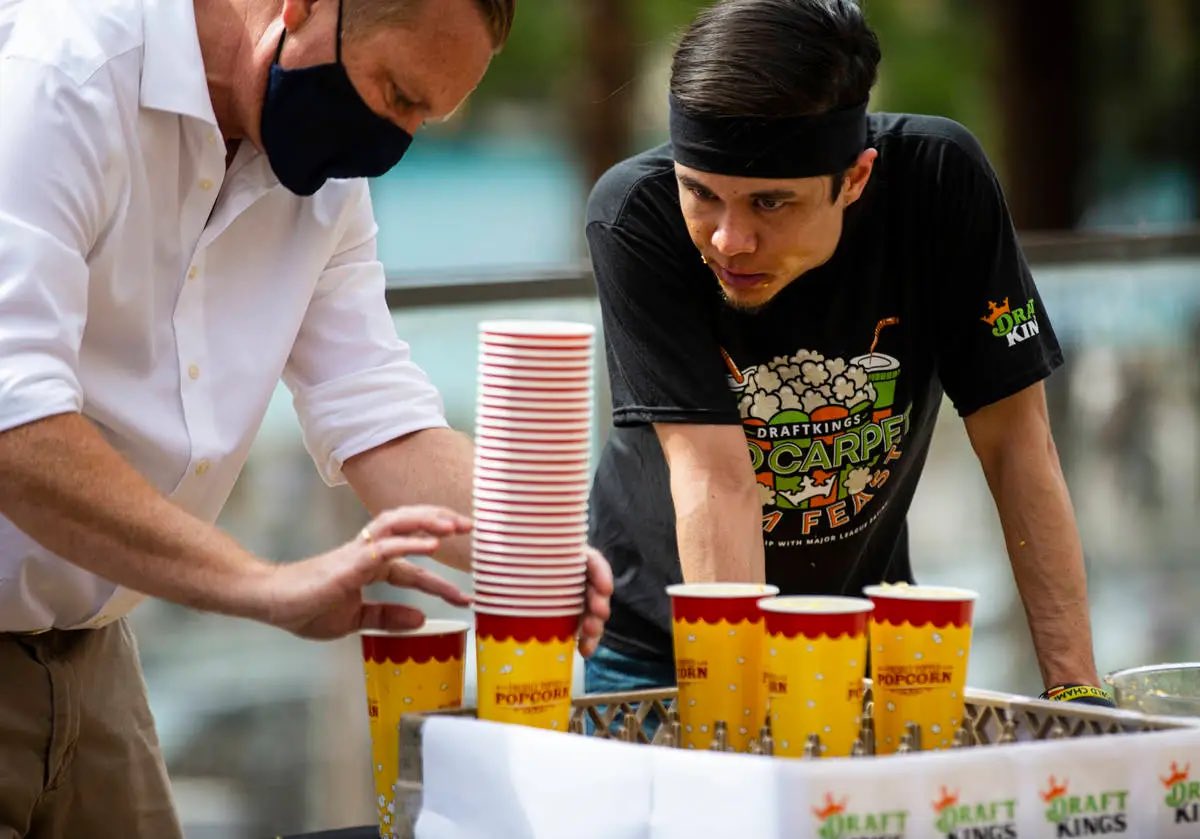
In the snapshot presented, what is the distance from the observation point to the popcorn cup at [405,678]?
1787 mm

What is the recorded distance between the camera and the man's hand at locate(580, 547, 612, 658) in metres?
1.75

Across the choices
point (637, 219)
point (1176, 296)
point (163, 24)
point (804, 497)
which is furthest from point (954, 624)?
point (1176, 296)

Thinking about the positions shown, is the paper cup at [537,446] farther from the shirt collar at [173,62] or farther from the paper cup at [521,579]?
the shirt collar at [173,62]

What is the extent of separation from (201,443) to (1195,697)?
116 centimetres

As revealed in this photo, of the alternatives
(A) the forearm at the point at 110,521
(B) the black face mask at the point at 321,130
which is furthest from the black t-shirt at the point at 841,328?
(A) the forearm at the point at 110,521

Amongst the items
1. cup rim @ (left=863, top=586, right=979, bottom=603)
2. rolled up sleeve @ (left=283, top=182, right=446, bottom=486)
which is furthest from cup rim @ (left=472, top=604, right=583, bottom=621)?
rolled up sleeve @ (left=283, top=182, right=446, bottom=486)

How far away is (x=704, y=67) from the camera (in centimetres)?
217

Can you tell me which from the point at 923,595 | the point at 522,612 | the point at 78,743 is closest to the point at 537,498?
the point at 522,612

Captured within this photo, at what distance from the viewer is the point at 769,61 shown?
→ 2.15m

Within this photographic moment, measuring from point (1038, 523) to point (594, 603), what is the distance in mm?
872

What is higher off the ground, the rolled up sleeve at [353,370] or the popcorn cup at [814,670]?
the rolled up sleeve at [353,370]

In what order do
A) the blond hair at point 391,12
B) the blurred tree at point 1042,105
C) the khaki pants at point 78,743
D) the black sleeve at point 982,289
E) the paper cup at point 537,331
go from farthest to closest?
1. the blurred tree at point 1042,105
2. the black sleeve at point 982,289
3. the khaki pants at point 78,743
4. the blond hair at point 391,12
5. the paper cup at point 537,331

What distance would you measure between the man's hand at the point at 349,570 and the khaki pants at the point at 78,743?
517mm

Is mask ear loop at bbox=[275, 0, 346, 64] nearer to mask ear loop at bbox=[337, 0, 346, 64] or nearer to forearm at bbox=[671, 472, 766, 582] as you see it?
mask ear loop at bbox=[337, 0, 346, 64]
